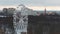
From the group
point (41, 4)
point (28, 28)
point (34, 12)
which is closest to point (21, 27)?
point (28, 28)

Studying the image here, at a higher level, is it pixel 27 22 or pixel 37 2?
pixel 37 2

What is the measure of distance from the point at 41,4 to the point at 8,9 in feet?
1.46

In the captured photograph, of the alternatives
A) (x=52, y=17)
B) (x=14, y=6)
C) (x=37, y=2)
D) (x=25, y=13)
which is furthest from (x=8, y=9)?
(x=52, y=17)

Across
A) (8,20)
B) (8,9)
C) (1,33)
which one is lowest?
(1,33)

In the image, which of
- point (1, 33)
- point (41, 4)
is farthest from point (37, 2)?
point (1, 33)

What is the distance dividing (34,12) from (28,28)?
229 millimetres

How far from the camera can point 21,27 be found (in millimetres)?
2344

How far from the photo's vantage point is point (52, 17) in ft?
7.56

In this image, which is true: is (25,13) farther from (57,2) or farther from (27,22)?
(57,2)

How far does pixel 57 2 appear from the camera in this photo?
7.58ft

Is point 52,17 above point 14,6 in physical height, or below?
below

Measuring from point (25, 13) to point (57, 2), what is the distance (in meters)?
0.45

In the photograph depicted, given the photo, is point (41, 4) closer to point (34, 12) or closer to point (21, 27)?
point (34, 12)

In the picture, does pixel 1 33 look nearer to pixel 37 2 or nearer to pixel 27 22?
pixel 27 22
